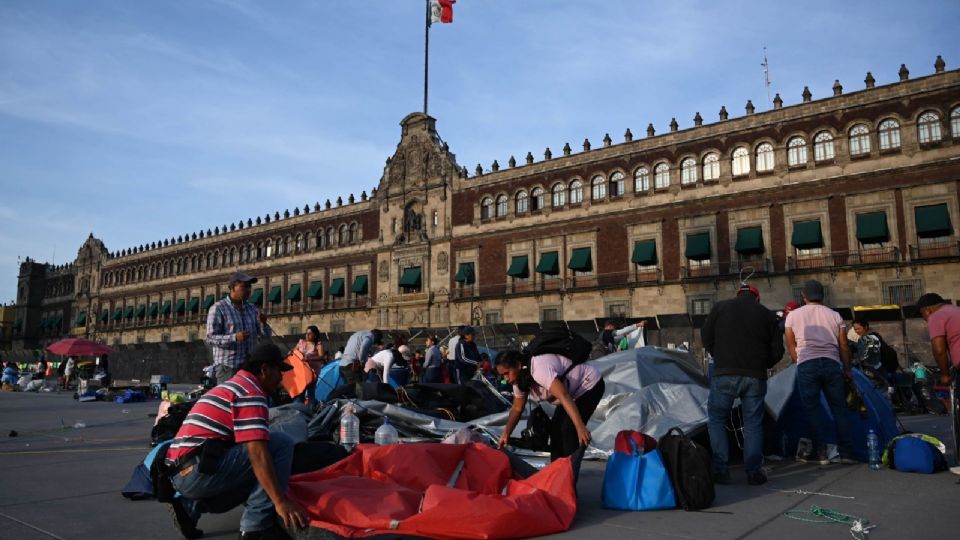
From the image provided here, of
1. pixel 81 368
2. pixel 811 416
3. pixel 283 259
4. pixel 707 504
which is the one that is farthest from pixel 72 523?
pixel 283 259

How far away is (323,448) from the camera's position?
15.3ft

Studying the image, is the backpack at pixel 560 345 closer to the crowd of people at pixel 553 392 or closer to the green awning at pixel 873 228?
the crowd of people at pixel 553 392

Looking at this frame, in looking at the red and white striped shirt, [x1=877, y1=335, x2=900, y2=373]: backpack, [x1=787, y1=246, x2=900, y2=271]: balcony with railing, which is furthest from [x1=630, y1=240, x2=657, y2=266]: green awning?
the red and white striped shirt

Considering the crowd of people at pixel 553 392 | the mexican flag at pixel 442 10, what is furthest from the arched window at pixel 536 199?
the crowd of people at pixel 553 392

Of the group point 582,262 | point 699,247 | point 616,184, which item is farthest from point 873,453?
point 616,184

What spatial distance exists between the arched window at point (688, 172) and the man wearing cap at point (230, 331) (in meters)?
26.6

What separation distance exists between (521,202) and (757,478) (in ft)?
100.0

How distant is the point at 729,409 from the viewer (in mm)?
5703

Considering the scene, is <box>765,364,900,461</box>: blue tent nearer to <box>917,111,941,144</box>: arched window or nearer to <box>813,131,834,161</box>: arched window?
<box>917,111,941,144</box>: arched window

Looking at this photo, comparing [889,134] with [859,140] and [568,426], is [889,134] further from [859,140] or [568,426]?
[568,426]

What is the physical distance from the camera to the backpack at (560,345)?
5004 mm

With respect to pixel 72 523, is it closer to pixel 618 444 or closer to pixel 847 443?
pixel 618 444

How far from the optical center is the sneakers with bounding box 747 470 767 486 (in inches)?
209

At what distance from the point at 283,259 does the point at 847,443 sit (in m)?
42.8
